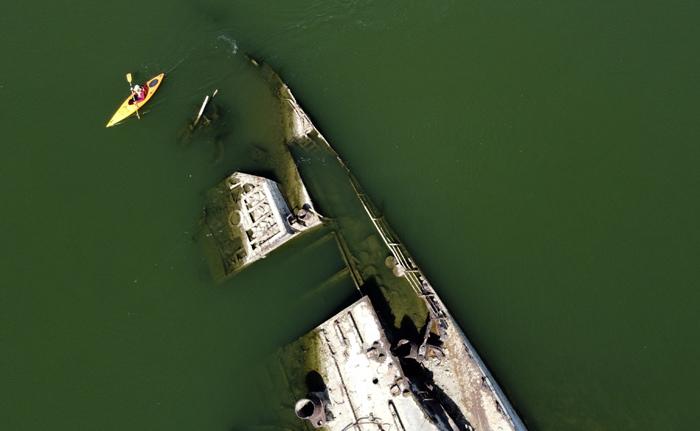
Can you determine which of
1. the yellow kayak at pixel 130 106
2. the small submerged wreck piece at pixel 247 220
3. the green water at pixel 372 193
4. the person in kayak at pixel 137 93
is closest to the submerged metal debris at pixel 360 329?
the small submerged wreck piece at pixel 247 220

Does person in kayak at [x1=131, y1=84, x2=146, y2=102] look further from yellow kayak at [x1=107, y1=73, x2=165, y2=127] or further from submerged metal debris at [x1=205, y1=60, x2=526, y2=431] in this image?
submerged metal debris at [x1=205, y1=60, x2=526, y2=431]

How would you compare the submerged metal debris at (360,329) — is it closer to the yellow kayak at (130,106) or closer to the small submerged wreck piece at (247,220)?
the small submerged wreck piece at (247,220)

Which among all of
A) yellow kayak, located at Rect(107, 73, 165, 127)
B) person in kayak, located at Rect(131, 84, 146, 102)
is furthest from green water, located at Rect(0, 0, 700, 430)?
person in kayak, located at Rect(131, 84, 146, 102)

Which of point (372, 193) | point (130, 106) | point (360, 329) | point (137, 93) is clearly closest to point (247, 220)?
point (372, 193)

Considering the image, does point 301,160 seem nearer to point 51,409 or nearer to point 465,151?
point 465,151

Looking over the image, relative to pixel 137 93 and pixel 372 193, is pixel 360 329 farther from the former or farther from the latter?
pixel 137 93

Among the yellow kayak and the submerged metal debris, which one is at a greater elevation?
the yellow kayak
